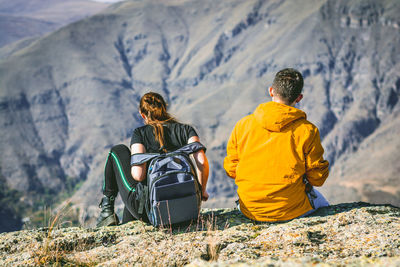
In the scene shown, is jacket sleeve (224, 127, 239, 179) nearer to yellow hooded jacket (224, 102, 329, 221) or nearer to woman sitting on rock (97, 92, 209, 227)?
yellow hooded jacket (224, 102, 329, 221)

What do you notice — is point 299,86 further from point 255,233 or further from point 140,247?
point 140,247

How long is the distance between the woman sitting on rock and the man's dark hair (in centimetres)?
145

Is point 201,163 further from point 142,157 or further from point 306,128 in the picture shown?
point 306,128

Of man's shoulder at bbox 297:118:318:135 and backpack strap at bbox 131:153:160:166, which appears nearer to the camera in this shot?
man's shoulder at bbox 297:118:318:135

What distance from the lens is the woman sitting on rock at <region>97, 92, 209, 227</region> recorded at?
4.92 metres

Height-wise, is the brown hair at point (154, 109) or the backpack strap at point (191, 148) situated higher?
the brown hair at point (154, 109)

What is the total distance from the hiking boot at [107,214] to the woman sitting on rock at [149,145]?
6cm

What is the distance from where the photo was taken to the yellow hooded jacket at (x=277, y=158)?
14.6 ft

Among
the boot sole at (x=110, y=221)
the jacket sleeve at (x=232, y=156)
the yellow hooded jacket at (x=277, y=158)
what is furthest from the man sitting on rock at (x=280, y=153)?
the boot sole at (x=110, y=221)

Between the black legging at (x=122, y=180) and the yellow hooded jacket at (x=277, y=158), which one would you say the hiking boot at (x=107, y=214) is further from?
the yellow hooded jacket at (x=277, y=158)

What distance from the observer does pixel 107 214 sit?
224 inches

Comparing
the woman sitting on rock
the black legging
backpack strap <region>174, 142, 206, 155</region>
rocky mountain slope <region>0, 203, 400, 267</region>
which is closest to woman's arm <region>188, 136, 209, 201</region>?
the woman sitting on rock

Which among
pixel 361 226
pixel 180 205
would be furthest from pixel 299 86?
pixel 180 205

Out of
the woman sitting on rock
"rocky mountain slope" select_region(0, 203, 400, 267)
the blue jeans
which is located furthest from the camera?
the blue jeans
